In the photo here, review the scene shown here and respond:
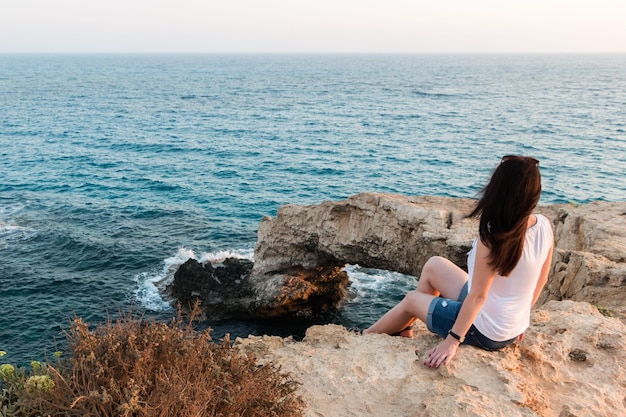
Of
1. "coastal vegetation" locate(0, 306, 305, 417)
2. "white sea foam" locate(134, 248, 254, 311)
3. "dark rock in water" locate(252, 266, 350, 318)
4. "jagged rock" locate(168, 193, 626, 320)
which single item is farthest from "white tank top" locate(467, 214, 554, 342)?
"white sea foam" locate(134, 248, 254, 311)

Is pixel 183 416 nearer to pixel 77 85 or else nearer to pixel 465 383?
pixel 465 383

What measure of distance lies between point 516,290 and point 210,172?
112 ft

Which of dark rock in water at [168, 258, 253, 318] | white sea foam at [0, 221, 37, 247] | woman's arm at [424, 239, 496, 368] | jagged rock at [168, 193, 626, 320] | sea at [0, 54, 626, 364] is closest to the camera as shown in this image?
woman's arm at [424, 239, 496, 368]

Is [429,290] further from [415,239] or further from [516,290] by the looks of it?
[415,239]

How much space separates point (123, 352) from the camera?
484cm

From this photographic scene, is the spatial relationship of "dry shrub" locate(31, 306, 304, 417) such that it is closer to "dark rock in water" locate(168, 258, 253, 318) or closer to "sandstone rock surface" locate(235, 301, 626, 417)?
"sandstone rock surface" locate(235, 301, 626, 417)

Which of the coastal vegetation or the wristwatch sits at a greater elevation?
the coastal vegetation

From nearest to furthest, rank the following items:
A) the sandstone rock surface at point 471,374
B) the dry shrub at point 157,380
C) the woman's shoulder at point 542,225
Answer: the dry shrub at point 157,380 < the woman's shoulder at point 542,225 < the sandstone rock surface at point 471,374

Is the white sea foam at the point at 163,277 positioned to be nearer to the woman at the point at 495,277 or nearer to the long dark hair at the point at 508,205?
the woman at the point at 495,277

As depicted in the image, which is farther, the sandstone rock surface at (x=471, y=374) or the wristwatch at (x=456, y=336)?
the wristwatch at (x=456, y=336)

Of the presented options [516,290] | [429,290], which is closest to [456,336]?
[516,290]

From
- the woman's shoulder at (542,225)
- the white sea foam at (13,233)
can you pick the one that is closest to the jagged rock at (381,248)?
the woman's shoulder at (542,225)

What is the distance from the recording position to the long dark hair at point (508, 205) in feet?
15.8

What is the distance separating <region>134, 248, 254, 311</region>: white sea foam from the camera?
2039cm
